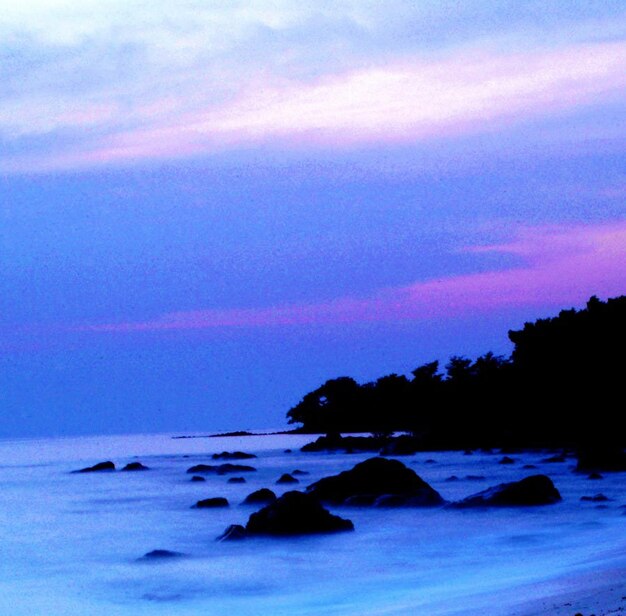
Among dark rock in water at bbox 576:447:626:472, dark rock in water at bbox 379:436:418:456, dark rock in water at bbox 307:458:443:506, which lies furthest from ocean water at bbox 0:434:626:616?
dark rock in water at bbox 379:436:418:456

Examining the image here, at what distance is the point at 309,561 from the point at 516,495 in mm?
6237

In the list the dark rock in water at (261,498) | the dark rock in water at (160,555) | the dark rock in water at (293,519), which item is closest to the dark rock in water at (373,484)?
the dark rock in water at (261,498)

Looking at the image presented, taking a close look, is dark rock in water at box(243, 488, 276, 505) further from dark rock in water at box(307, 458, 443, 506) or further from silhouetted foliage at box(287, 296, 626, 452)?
silhouetted foliage at box(287, 296, 626, 452)

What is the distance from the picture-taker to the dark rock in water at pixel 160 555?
581 inches

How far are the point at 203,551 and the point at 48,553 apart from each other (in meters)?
3.20

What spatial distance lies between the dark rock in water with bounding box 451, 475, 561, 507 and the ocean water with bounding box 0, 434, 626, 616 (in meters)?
0.29

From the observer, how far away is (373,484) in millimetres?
20203

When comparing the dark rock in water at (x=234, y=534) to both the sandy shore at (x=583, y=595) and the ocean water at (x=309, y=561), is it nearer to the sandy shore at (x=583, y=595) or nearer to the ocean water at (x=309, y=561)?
the ocean water at (x=309, y=561)

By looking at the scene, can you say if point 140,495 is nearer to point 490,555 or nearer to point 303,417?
point 490,555

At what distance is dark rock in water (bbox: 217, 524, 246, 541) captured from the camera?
15.3m

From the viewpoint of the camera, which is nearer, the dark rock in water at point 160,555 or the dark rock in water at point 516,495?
the dark rock in water at point 160,555

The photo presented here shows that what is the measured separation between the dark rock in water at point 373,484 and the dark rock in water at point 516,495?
3.83 ft

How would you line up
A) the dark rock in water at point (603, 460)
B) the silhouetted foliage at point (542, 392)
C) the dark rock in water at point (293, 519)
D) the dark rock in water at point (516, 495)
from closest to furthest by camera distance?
the dark rock in water at point (293, 519) → the dark rock in water at point (516, 495) → the dark rock in water at point (603, 460) → the silhouetted foliage at point (542, 392)

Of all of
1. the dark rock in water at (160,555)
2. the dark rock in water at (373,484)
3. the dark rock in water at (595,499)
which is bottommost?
the dark rock in water at (595,499)
